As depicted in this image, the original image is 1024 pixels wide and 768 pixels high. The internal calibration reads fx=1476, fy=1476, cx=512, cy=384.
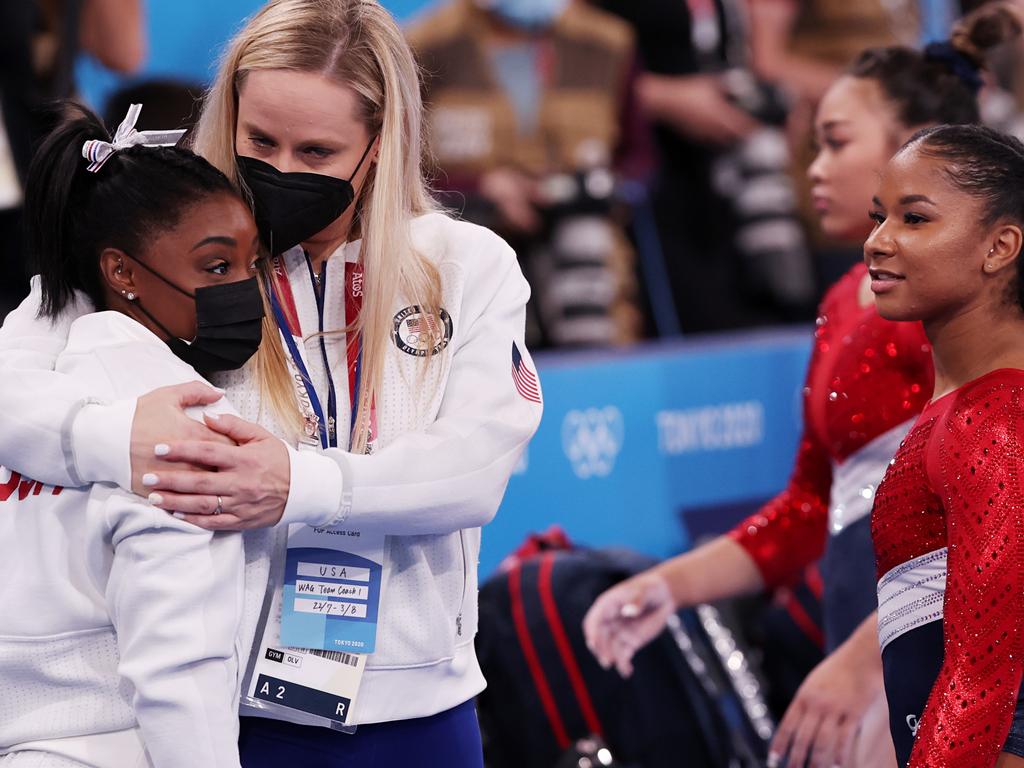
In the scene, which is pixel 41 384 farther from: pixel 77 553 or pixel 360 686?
pixel 360 686

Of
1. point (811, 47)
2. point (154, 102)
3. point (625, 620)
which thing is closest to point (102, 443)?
point (625, 620)

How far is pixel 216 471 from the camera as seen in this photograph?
1.72m

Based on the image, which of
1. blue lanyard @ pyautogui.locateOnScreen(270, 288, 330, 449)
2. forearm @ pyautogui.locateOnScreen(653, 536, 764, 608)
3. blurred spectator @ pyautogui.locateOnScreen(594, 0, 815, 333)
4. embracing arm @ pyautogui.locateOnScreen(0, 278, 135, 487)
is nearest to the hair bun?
forearm @ pyautogui.locateOnScreen(653, 536, 764, 608)

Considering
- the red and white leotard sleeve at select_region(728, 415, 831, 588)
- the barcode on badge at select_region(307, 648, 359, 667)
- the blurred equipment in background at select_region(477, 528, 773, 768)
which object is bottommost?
the blurred equipment in background at select_region(477, 528, 773, 768)

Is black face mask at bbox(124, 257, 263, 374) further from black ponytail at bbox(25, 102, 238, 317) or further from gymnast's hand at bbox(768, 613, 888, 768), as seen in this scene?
gymnast's hand at bbox(768, 613, 888, 768)

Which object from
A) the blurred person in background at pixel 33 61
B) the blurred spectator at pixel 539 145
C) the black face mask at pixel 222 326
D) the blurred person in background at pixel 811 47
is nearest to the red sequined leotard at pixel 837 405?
the black face mask at pixel 222 326

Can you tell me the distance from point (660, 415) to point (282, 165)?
2.39m

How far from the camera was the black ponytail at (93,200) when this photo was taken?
5.88 ft

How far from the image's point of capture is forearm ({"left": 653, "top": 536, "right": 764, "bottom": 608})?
267 cm

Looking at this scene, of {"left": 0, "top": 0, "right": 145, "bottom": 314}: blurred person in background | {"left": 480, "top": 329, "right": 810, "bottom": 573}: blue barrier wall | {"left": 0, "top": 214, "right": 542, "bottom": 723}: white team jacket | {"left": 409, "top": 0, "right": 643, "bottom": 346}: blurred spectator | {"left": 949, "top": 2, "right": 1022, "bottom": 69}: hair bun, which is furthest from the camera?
{"left": 409, "top": 0, "right": 643, "bottom": 346}: blurred spectator

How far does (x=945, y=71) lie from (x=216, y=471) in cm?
160

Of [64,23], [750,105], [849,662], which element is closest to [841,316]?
[849,662]

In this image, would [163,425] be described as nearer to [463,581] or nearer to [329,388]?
[329,388]

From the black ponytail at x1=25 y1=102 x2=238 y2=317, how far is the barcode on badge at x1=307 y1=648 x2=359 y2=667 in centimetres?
52
